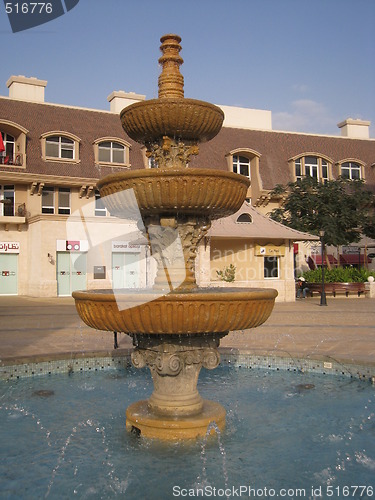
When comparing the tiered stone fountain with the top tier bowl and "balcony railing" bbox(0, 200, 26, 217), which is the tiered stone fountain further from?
"balcony railing" bbox(0, 200, 26, 217)

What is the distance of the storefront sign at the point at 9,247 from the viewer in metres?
31.2

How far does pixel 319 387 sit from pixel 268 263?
61.1ft

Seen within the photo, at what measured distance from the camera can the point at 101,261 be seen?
1276 inches

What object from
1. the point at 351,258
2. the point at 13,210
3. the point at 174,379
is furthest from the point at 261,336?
the point at 351,258

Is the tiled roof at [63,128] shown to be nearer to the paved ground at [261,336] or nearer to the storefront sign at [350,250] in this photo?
the paved ground at [261,336]

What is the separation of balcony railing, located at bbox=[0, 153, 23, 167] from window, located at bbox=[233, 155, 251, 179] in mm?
13780

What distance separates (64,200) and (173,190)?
2826cm

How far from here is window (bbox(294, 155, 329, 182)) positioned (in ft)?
124

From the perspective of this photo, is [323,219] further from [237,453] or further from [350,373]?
[237,453]

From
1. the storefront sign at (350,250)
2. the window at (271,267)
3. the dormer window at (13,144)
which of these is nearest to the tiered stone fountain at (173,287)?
the window at (271,267)

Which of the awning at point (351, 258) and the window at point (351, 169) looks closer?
the window at point (351, 169)

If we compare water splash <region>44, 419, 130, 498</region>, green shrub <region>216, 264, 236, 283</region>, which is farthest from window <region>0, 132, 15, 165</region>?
water splash <region>44, 419, 130, 498</region>

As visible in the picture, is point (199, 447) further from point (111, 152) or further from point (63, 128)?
point (63, 128)

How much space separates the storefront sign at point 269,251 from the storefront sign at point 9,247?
14.5 m
